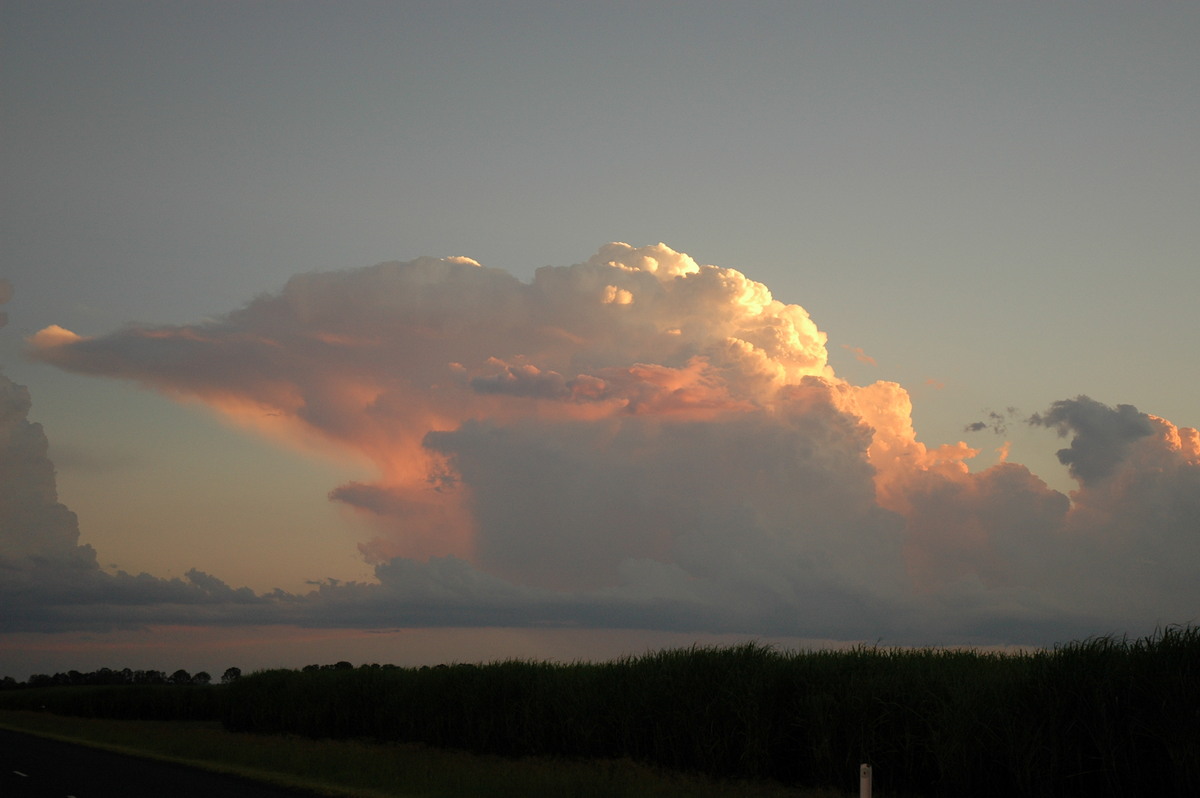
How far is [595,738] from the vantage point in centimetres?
3962

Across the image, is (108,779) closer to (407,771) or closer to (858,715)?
(407,771)

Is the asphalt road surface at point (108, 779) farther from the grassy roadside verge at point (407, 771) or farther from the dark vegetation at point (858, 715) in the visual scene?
the dark vegetation at point (858, 715)

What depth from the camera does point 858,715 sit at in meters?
30.6

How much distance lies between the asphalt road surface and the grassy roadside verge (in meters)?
1.43

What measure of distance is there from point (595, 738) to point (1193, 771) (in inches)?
847

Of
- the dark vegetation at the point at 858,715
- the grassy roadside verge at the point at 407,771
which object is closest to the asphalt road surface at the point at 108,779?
the grassy roadside verge at the point at 407,771

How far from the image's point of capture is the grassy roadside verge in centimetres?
3014

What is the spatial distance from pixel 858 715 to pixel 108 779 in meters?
22.0

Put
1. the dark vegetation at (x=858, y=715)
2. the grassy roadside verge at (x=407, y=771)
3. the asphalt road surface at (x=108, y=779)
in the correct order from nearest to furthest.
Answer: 1. the dark vegetation at (x=858, y=715)
2. the asphalt road surface at (x=108, y=779)
3. the grassy roadside verge at (x=407, y=771)

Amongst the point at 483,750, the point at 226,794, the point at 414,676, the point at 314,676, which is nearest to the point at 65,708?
the point at 314,676

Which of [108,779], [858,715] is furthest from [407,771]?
[858,715]

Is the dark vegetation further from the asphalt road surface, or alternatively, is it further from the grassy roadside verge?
the asphalt road surface

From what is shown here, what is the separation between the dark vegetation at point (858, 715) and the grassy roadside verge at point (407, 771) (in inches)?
48.2

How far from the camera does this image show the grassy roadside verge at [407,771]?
30.1 m
